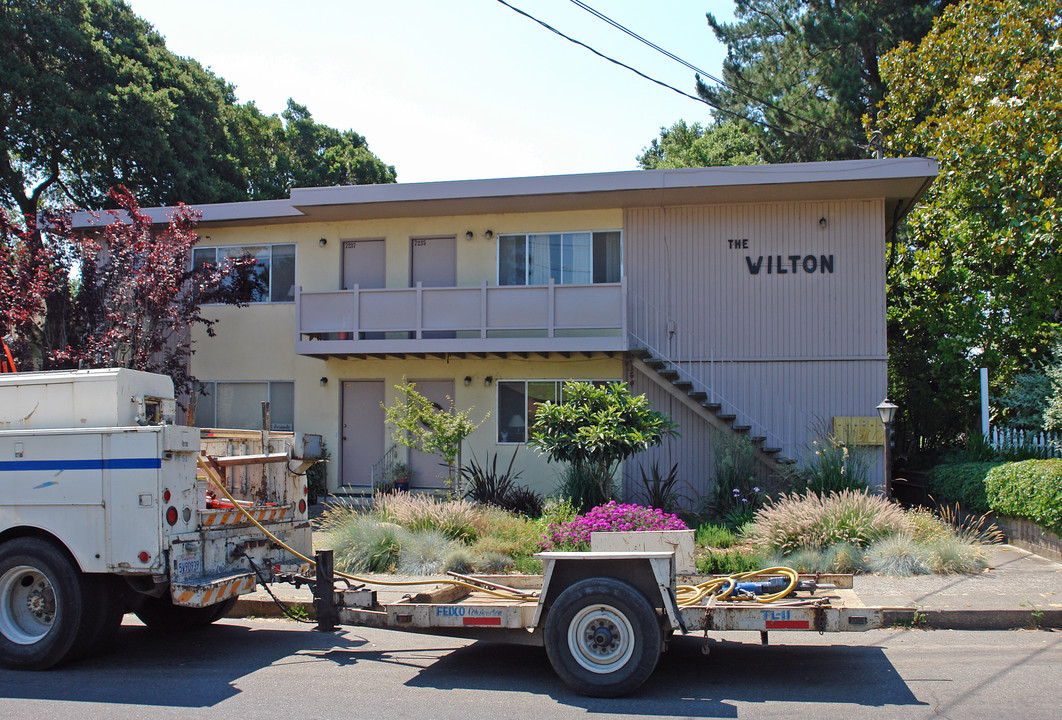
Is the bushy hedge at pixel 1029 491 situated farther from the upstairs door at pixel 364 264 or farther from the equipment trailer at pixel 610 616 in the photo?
the upstairs door at pixel 364 264

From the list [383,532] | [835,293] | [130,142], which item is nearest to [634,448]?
[383,532]

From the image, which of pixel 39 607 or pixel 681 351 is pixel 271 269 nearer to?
pixel 681 351

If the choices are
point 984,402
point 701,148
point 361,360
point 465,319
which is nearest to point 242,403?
point 361,360

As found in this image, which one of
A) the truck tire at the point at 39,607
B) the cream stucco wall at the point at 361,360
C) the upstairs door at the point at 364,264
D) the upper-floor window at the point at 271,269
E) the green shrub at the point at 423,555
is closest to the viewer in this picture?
the truck tire at the point at 39,607

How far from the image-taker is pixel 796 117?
25.6 meters

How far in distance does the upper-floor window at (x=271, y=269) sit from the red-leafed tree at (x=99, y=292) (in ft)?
4.75

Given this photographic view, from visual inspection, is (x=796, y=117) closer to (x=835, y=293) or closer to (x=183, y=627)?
(x=835, y=293)

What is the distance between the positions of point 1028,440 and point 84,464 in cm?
1339

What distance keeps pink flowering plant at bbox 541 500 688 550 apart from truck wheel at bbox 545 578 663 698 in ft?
9.24

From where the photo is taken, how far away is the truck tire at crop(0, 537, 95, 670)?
645 cm

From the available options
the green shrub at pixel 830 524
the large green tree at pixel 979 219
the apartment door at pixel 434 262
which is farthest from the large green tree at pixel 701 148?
the green shrub at pixel 830 524

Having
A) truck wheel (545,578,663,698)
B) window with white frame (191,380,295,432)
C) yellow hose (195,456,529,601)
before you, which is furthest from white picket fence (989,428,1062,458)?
window with white frame (191,380,295,432)

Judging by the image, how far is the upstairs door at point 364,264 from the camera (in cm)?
1758

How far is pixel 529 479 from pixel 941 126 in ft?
35.1
